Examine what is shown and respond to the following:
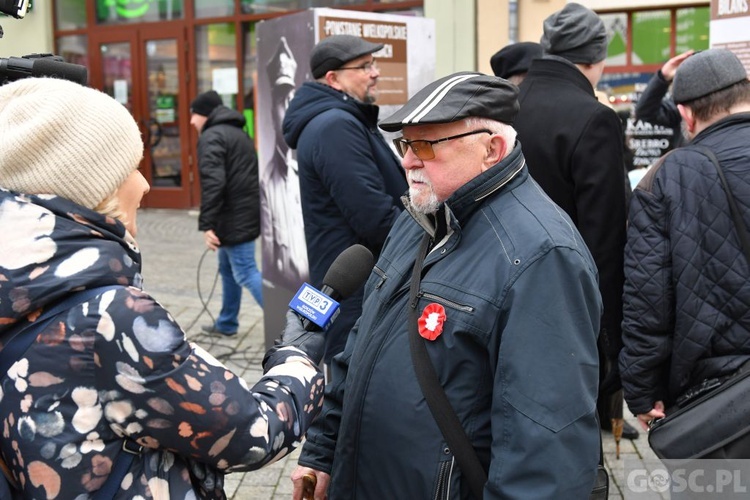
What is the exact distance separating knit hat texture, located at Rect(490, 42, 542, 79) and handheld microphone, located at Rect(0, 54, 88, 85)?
9.68ft

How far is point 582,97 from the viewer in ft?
12.3

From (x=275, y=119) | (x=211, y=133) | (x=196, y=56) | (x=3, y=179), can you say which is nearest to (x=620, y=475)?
(x=275, y=119)

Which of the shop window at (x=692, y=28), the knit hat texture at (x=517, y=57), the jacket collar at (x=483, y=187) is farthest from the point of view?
the shop window at (x=692, y=28)

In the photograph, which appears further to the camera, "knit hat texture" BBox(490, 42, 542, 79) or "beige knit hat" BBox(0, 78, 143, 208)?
"knit hat texture" BBox(490, 42, 542, 79)

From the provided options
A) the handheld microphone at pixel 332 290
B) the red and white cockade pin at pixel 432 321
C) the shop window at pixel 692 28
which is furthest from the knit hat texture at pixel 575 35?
the shop window at pixel 692 28

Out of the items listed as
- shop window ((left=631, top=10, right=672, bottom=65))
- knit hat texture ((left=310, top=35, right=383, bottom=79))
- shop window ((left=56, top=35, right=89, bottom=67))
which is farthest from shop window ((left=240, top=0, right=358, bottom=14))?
knit hat texture ((left=310, top=35, right=383, bottom=79))

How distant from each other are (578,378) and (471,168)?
0.60 meters

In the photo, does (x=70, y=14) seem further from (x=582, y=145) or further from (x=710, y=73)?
(x=710, y=73)

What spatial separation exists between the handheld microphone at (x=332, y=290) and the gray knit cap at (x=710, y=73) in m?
1.52

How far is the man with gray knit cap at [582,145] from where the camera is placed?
144 inches

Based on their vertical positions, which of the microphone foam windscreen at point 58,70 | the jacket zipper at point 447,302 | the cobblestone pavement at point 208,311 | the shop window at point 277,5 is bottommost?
the cobblestone pavement at point 208,311

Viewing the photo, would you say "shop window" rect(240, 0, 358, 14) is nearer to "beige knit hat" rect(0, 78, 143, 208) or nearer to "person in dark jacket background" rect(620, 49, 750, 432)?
"person in dark jacket background" rect(620, 49, 750, 432)

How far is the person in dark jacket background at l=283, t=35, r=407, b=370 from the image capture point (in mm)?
4133

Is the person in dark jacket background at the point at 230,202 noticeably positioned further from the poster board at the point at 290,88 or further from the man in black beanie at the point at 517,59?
the man in black beanie at the point at 517,59
